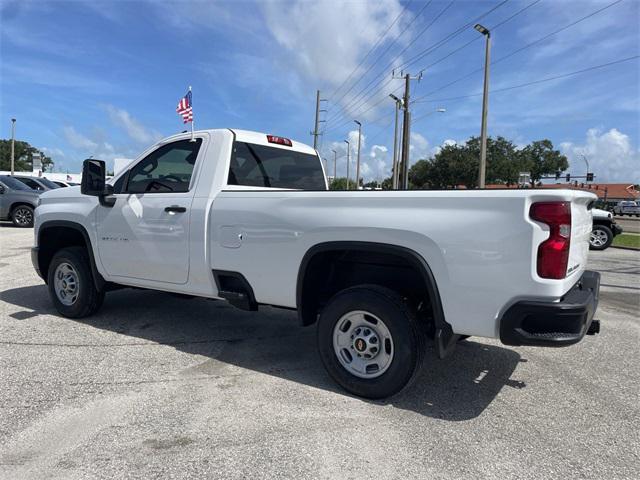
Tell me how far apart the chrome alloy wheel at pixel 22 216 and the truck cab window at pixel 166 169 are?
42.9ft

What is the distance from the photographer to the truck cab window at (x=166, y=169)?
15.0 ft

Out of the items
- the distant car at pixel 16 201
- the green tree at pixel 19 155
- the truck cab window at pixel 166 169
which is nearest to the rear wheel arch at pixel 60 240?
the truck cab window at pixel 166 169

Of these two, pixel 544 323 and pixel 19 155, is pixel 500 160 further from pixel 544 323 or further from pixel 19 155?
pixel 19 155

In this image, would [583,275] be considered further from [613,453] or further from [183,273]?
[183,273]

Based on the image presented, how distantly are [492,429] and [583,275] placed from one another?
154cm

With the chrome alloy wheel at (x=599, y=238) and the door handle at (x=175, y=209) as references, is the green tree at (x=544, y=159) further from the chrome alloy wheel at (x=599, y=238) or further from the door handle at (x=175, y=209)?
the door handle at (x=175, y=209)

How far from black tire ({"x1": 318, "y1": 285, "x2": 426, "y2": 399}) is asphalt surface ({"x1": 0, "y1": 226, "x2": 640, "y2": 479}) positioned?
0.15 metres

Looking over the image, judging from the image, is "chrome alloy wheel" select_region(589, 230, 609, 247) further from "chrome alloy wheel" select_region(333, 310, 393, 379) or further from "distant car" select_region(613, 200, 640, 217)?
"distant car" select_region(613, 200, 640, 217)

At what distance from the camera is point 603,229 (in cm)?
1368

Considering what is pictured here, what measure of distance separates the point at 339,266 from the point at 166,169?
6.83 feet

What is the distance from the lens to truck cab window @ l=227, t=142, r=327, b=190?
4566mm

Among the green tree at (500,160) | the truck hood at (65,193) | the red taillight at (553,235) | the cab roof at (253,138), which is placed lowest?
the red taillight at (553,235)

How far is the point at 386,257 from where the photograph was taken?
3.53 meters

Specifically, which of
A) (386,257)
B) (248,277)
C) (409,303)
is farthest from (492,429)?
(248,277)
